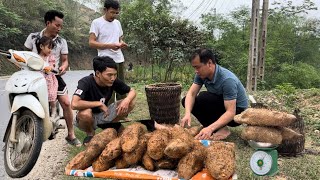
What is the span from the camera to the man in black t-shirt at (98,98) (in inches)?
140

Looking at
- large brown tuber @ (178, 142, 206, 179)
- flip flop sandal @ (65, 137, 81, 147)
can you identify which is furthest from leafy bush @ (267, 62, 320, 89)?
large brown tuber @ (178, 142, 206, 179)

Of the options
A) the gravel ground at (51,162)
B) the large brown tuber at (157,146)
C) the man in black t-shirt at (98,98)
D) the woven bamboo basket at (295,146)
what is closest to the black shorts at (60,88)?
the man in black t-shirt at (98,98)

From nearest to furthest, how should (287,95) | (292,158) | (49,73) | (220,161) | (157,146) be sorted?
(220,161), (157,146), (49,73), (292,158), (287,95)

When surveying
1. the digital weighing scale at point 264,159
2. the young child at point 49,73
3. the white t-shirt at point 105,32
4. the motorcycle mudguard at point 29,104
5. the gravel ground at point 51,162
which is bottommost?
the gravel ground at point 51,162

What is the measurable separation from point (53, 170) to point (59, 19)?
169 centimetres

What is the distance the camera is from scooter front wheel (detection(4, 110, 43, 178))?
3076 millimetres

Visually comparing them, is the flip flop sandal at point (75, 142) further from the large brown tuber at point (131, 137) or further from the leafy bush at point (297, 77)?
the leafy bush at point (297, 77)

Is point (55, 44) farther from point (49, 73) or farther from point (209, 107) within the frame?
point (209, 107)

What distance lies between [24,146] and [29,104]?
41 cm

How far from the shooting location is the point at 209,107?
4.28 m

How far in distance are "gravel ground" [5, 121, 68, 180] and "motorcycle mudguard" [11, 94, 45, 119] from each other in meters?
0.78

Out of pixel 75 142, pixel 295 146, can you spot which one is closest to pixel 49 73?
pixel 75 142

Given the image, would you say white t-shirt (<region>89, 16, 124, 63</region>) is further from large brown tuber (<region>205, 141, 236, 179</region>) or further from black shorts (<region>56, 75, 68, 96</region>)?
large brown tuber (<region>205, 141, 236, 179</region>)

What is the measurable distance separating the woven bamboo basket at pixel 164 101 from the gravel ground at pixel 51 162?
1.57 m
